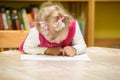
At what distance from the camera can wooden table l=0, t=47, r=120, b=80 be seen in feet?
2.86

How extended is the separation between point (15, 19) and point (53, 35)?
87 cm

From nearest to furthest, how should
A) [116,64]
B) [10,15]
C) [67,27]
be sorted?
[116,64], [67,27], [10,15]

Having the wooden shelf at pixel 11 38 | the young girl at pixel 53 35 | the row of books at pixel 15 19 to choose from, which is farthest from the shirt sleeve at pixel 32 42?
the row of books at pixel 15 19

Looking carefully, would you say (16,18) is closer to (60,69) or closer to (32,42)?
(32,42)

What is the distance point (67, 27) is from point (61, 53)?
0.41ft

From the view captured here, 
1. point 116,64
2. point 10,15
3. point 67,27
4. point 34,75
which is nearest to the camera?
point 34,75

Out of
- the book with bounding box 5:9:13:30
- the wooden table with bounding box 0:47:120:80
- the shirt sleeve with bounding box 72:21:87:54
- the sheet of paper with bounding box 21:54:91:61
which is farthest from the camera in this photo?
the book with bounding box 5:9:13:30

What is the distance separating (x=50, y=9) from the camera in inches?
49.1

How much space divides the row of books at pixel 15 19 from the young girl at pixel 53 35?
0.67 meters

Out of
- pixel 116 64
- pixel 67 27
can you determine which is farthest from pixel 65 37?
pixel 116 64

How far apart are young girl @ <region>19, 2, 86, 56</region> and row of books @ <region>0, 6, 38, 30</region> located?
2.20 feet

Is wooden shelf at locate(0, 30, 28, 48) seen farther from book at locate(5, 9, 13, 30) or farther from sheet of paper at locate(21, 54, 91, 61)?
book at locate(5, 9, 13, 30)

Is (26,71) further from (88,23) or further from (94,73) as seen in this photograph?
(88,23)

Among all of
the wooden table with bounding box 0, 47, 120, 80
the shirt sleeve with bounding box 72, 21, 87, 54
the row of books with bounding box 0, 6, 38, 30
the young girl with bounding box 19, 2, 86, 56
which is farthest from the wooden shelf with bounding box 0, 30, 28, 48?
the row of books with bounding box 0, 6, 38, 30
